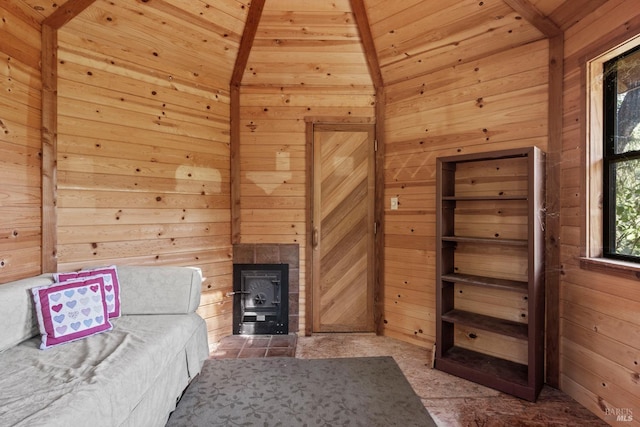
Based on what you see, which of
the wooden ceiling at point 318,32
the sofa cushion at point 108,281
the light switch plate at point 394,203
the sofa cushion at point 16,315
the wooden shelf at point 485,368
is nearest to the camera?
the sofa cushion at point 16,315

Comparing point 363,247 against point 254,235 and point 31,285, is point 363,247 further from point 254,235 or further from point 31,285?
point 31,285

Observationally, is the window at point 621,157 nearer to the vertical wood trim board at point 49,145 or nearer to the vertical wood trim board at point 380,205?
the vertical wood trim board at point 380,205

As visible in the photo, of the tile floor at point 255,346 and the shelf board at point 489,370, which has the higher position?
the shelf board at point 489,370

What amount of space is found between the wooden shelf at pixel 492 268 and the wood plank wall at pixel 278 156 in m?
→ 1.25

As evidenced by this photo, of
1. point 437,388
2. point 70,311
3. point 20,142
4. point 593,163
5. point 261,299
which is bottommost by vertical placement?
point 437,388

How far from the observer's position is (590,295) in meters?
1.86

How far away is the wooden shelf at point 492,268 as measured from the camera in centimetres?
192

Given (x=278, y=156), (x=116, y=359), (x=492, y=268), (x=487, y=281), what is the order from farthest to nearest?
1. (x=278, y=156)
2. (x=492, y=268)
3. (x=487, y=281)
4. (x=116, y=359)

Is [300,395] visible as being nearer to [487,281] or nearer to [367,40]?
[487,281]

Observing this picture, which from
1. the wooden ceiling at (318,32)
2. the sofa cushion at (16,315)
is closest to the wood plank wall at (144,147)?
the wooden ceiling at (318,32)

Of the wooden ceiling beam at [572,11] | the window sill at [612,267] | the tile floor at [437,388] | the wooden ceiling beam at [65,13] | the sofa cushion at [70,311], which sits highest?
the wooden ceiling beam at [65,13]

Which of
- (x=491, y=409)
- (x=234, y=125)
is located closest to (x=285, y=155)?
(x=234, y=125)

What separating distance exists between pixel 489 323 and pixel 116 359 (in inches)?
93.5

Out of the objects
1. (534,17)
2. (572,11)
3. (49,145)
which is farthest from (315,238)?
(572,11)
